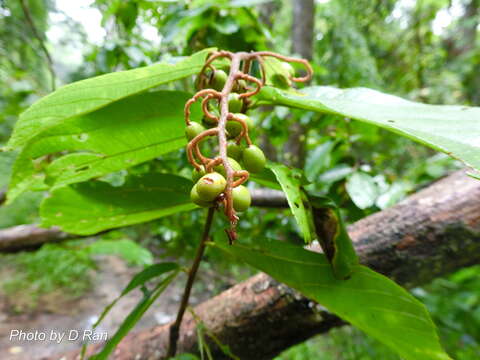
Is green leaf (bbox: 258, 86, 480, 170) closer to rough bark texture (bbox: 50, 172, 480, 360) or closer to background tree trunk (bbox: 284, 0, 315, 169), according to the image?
rough bark texture (bbox: 50, 172, 480, 360)

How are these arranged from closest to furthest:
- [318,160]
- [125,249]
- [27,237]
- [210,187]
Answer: [210,187] → [318,160] → [27,237] → [125,249]

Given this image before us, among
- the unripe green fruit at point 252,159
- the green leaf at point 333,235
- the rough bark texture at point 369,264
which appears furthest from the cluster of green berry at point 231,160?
the rough bark texture at point 369,264

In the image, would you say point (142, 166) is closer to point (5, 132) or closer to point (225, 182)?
point (225, 182)

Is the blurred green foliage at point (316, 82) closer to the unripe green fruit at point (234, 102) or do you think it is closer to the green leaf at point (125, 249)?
the green leaf at point (125, 249)

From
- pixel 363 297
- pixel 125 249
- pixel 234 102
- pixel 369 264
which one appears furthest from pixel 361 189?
pixel 125 249

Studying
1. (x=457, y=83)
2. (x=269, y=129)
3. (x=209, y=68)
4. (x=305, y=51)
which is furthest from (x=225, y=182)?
(x=457, y=83)

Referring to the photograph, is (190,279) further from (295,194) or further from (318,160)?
(318,160)
